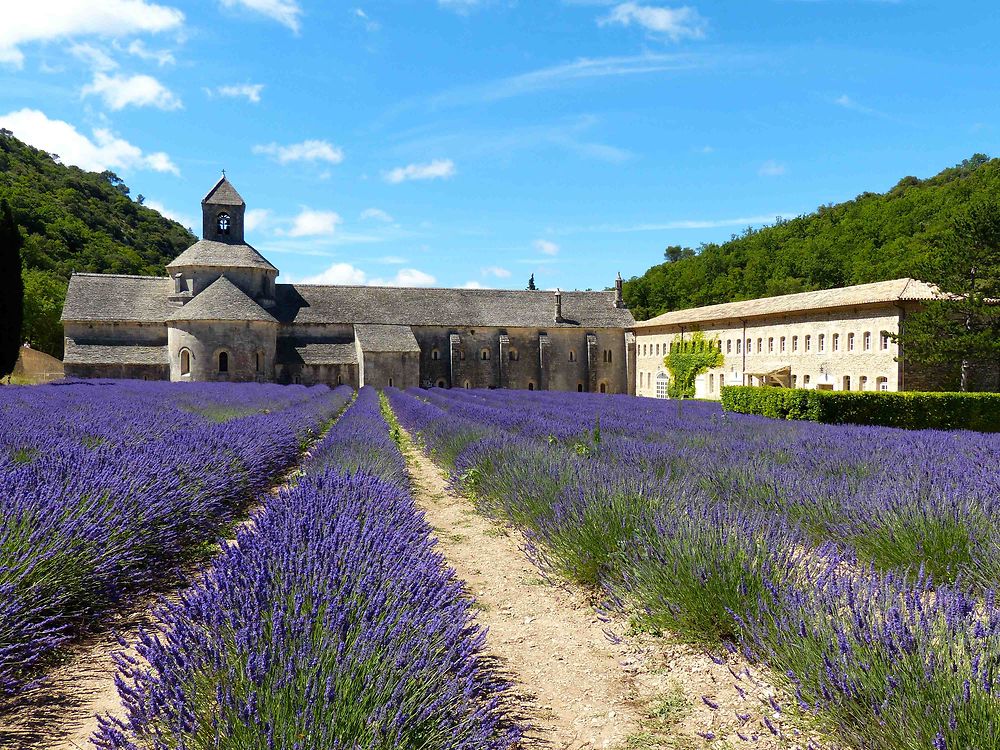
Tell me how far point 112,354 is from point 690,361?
29320 millimetres

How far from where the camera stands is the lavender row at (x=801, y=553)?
2154mm

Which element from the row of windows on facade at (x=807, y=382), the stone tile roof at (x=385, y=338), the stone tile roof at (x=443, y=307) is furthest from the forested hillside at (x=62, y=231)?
the row of windows on facade at (x=807, y=382)

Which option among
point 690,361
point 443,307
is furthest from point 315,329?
point 690,361

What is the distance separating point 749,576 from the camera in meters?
3.25

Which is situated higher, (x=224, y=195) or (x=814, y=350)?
(x=224, y=195)

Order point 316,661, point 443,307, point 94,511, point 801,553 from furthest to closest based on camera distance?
point 443,307 < point 801,553 < point 94,511 < point 316,661

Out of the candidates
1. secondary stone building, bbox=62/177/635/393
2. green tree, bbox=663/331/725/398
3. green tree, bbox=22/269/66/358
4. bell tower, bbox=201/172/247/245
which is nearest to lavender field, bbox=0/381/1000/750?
green tree, bbox=663/331/725/398

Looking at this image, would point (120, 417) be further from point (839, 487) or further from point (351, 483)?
point (839, 487)

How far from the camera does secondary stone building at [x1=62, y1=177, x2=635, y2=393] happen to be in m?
32.8

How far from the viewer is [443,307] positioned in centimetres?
4050

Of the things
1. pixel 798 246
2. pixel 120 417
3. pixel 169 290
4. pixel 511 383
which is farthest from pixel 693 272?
pixel 120 417

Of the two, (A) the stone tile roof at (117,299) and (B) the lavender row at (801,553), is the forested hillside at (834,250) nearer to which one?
(B) the lavender row at (801,553)

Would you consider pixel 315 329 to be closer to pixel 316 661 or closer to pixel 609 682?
pixel 609 682

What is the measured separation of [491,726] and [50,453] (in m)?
5.30
